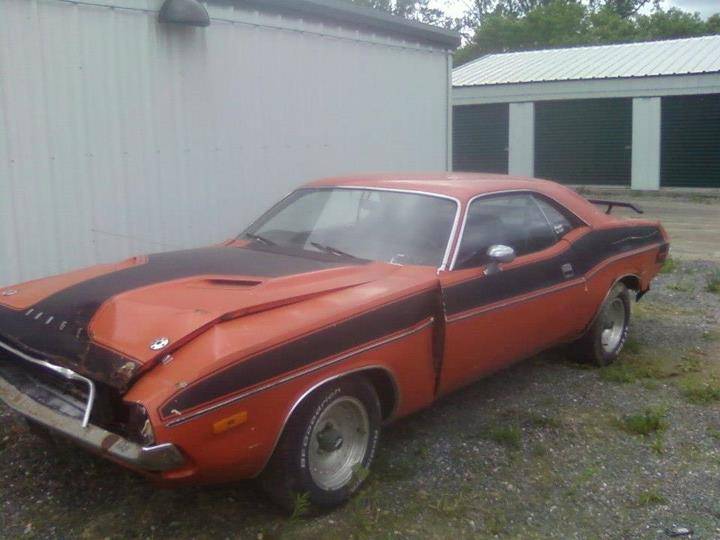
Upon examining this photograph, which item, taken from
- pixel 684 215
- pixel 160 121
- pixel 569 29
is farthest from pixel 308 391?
pixel 569 29

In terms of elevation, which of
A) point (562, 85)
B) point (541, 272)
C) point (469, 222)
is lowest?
point (541, 272)

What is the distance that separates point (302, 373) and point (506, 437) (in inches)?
64.0

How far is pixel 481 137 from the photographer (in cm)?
2364

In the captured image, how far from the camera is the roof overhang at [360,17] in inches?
296

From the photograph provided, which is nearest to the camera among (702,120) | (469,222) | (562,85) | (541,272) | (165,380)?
(165,380)

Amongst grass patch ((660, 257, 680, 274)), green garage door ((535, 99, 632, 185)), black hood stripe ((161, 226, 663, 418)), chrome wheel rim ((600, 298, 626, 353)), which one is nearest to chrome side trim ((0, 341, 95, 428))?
black hood stripe ((161, 226, 663, 418))

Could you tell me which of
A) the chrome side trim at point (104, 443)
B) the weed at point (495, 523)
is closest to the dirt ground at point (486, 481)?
the weed at point (495, 523)

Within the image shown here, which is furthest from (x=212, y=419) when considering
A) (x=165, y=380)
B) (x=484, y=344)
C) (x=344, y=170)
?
(x=344, y=170)

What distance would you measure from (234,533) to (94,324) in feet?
3.73

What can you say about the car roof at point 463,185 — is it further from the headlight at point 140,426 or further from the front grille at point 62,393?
the headlight at point 140,426

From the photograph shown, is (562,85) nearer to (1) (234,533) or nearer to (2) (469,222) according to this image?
(2) (469,222)

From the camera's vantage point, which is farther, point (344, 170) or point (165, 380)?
point (344, 170)

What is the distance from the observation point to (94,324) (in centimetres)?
376

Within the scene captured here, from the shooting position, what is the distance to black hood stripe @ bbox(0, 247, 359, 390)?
3.52m
